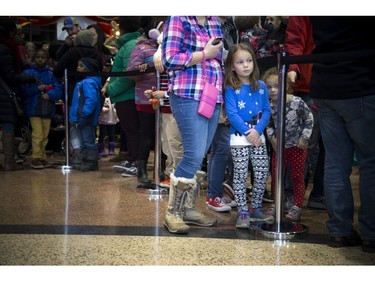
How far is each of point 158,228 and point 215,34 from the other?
1122mm

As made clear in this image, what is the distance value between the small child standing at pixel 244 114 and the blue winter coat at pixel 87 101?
2.67 meters

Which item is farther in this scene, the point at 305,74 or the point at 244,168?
the point at 305,74

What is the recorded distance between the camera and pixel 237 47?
115 inches

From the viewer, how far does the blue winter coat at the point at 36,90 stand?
559cm

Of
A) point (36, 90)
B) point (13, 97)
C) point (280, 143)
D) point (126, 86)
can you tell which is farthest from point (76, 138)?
point (280, 143)

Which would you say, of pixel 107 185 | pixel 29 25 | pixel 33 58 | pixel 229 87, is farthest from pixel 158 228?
pixel 29 25

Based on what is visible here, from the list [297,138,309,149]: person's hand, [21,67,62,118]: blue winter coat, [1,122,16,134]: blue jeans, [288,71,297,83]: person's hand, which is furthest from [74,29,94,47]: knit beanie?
[297,138,309,149]: person's hand

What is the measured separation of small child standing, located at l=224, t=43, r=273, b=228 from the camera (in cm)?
290

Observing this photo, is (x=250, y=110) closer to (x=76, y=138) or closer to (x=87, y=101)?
(x=87, y=101)

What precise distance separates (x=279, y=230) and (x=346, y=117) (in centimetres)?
68

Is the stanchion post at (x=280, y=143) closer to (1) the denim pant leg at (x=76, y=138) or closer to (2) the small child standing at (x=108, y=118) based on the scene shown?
(1) the denim pant leg at (x=76, y=138)

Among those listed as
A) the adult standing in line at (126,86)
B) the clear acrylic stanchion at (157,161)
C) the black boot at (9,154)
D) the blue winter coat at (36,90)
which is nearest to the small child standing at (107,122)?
the blue winter coat at (36,90)

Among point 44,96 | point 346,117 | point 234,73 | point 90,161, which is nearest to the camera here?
point 346,117

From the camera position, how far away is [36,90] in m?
5.62
